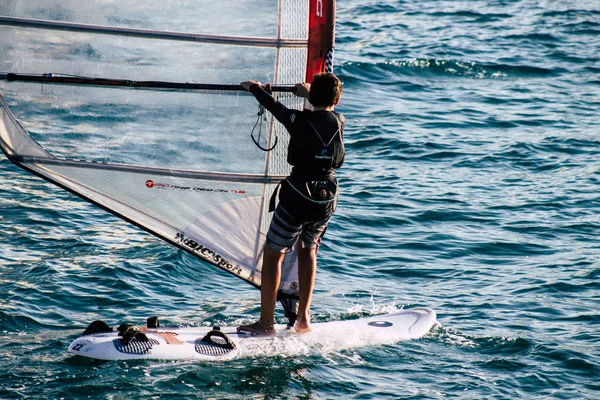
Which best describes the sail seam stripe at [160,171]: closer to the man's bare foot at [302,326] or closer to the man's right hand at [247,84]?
the man's right hand at [247,84]

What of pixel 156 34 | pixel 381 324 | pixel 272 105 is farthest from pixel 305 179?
pixel 381 324

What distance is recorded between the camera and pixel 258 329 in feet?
23.1

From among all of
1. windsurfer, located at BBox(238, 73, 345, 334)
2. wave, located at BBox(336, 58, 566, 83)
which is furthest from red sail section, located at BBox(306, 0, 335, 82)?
wave, located at BBox(336, 58, 566, 83)

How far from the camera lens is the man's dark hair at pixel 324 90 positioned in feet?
20.6

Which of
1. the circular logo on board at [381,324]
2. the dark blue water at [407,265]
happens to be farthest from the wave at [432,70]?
the circular logo on board at [381,324]

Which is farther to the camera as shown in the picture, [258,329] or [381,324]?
[381,324]

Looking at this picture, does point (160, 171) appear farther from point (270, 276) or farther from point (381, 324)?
point (381, 324)

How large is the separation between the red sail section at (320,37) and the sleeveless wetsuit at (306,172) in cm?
52

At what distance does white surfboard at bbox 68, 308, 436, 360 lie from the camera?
20.9ft

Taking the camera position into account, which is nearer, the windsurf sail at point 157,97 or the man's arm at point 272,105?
the man's arm at point 272,105

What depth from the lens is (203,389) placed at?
6.14 m

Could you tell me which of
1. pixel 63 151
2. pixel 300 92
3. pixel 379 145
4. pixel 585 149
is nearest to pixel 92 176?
pixel 63 151

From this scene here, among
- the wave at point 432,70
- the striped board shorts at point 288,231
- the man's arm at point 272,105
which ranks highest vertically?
the man's arm at point 272,105

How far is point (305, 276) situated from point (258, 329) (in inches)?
23.5
